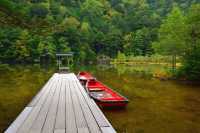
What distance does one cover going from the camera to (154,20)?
308 feet

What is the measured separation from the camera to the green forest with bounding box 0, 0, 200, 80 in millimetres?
14031

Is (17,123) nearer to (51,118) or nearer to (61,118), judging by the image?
(51,118)

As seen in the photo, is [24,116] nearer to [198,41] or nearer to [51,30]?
[51,30]

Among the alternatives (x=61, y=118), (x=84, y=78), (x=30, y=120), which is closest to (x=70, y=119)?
(x=61, y=118)

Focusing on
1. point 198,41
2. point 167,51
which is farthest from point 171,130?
point 167,51

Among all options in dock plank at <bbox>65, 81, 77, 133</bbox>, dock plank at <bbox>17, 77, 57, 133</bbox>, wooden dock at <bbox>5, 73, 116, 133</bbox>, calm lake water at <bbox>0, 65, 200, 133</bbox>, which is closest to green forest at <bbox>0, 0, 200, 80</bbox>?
calm lake water at <bbox>0, 65, 200, 133</bbox>

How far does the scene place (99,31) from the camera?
88.4m

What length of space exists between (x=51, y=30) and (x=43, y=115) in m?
6.50

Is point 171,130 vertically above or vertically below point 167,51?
below

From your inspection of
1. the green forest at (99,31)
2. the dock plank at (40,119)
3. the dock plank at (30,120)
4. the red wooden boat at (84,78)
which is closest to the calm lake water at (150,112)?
the dock plank at (30,120)

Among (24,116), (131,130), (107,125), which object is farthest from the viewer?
(131,130)

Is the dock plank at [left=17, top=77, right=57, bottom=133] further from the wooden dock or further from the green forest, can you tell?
the green forest

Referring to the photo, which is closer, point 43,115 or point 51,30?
point 43,115

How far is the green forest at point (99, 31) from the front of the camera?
1403 centimetres
